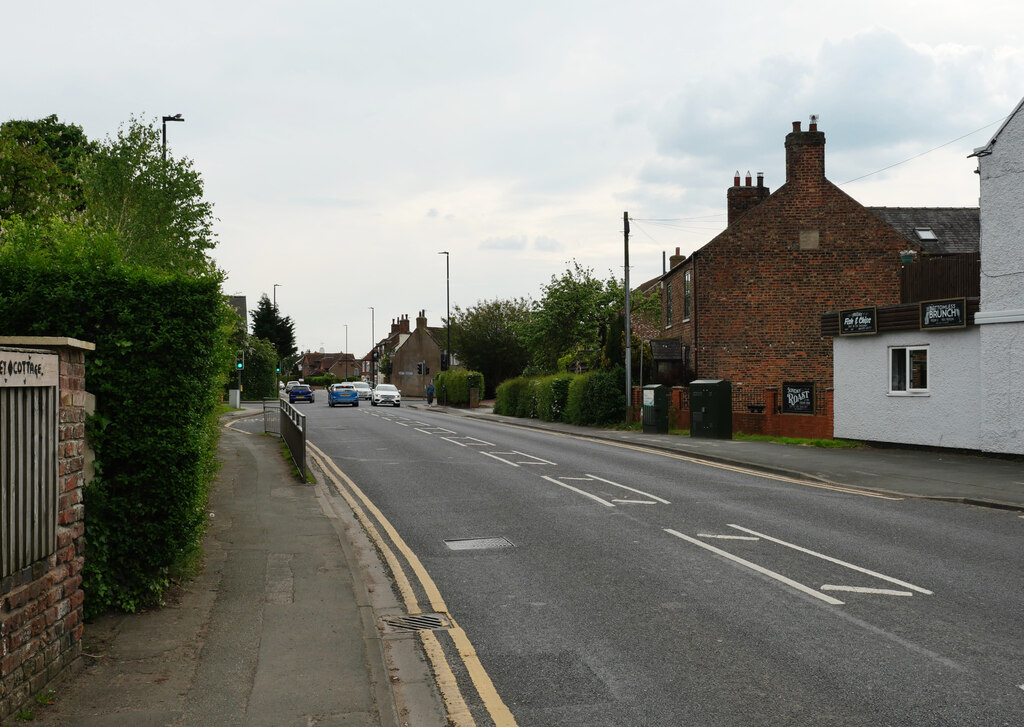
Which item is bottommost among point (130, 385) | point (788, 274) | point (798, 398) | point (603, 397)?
point (603, 397)

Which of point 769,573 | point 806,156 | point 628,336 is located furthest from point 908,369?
point 806,156

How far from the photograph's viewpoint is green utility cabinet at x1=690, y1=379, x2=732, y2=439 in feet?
80.5

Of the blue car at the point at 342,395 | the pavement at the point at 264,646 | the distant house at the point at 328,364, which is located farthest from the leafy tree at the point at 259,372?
the distant house at the point at 328,364

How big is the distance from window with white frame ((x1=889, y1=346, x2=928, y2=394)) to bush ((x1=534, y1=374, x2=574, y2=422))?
1558 cm

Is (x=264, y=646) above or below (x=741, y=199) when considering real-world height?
below

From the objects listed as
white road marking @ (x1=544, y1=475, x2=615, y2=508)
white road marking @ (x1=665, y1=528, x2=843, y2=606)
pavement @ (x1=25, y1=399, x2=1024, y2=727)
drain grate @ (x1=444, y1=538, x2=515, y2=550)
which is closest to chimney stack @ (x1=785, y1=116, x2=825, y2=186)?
white road marking @ (x1=544, y1=475, x2=615, y2=508)

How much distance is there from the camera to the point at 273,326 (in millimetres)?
87750

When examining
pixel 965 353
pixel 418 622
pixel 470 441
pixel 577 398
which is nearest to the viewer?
pixel 418 622

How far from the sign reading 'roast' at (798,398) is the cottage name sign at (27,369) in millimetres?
22610

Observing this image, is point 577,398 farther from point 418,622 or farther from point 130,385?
point 130,385

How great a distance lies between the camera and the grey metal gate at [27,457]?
448 cm

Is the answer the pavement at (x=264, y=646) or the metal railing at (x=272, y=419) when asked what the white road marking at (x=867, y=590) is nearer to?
the pavement at (x=264, y=646)

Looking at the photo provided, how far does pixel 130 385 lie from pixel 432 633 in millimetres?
2938

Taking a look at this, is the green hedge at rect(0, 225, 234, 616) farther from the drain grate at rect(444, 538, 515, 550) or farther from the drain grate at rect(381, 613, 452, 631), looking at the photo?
the drain grate at rect(444, 538, 515, 550)
